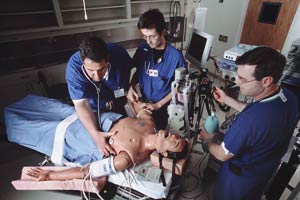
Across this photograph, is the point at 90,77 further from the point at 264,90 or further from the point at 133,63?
the point at 264,90

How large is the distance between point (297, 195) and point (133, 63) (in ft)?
4.91

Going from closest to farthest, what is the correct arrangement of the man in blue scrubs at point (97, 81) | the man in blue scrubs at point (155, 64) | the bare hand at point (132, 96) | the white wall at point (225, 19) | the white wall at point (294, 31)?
1. the man in blue scrubs at point (97, 81)
2. the man in blue scrubs at point (155, 64)
3. the bare hand at point (132, 96)
4. the white wall at point (294, 31)
5. the white wall at point (225, 19)

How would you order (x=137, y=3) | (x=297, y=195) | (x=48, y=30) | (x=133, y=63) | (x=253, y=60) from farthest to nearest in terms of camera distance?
(x=137, y=3) < (x=48, y=30) < (x=133, y=63) < (x=297, y=195) < (x=253, y=60)

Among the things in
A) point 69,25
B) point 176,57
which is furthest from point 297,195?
point 69,25

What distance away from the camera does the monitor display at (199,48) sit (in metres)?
2.03

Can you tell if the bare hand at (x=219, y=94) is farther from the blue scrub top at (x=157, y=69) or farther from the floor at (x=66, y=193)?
the floor at (x=66, y=193)

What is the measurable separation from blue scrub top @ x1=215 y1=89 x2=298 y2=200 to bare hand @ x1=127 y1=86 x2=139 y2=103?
84 cm

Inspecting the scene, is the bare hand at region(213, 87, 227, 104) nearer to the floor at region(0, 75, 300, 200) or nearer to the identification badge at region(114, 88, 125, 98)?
the floor at region(0, 75, 300, 200)

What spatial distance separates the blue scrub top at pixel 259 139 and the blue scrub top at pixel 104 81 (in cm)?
96

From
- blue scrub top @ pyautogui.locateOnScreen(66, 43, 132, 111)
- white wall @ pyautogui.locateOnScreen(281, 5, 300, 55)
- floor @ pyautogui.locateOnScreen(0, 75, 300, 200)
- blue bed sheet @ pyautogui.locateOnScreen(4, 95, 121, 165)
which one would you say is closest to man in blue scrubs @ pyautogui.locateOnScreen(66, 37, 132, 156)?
blue scrub top @ pyautogui.locateOnScreen(66, 43, 132, 111)

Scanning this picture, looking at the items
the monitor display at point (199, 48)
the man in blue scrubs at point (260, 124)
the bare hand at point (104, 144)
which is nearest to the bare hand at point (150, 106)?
the bare hand at point (104, 144)

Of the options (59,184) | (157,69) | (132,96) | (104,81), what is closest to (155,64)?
(157,69)

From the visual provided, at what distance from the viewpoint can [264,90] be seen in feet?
3.42

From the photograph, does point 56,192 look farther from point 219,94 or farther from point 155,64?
point 219,94
